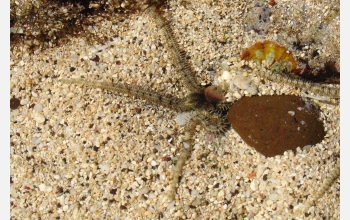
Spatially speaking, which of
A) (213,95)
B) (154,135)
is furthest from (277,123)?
(154,135)

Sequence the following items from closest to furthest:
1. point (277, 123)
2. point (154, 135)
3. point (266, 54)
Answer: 1. point (277, 123)
2. point (154, 135)
3. point (266, 54)

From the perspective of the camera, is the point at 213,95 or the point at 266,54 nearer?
the point at 213,95

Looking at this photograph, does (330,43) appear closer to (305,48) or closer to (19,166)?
(305,48)

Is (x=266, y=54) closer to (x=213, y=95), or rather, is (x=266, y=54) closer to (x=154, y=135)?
(x=213, y=95)

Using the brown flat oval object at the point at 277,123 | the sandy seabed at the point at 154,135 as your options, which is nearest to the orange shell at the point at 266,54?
the sandy seabed at the point at 154,135

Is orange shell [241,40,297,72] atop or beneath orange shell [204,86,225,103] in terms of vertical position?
atop

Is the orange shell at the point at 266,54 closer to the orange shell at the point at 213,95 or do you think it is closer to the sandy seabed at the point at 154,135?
the sandy seabed at the point at 154,135

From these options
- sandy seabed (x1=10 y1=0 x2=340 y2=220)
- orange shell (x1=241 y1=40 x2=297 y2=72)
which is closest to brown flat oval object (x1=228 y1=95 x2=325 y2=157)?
sandy seabed (x1=10 y1=0 x2=340 y2=220)

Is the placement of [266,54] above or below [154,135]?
above

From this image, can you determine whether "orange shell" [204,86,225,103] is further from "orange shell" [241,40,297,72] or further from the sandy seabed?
"orange shell" [241,40,297,72]
